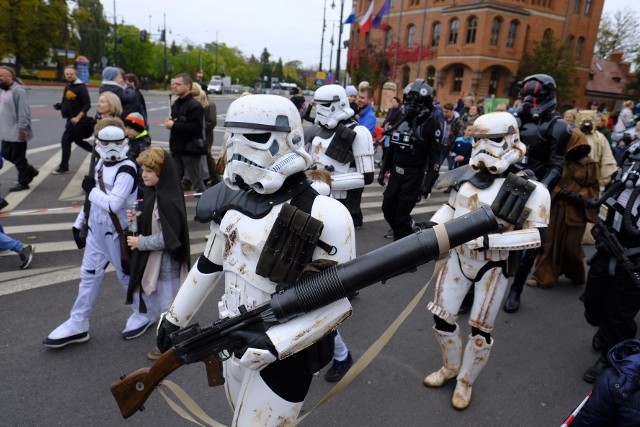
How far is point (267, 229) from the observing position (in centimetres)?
192

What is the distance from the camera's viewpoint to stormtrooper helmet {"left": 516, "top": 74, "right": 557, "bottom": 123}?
433cm

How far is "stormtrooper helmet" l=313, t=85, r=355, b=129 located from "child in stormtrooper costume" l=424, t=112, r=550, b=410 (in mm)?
1751

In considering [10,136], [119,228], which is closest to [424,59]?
[10,136]

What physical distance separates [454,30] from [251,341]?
41.6 metres

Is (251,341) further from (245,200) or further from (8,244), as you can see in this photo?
(8,244)

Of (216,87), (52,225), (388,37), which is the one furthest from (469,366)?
A: (216,87)

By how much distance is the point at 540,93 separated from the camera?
14.2ft

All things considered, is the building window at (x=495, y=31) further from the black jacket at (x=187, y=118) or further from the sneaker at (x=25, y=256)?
the sneaker at (x=25, y=256)

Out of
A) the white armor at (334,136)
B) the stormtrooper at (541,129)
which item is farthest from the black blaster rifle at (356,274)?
the stormtrooper at (541,129)

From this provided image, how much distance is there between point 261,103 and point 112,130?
1.99m

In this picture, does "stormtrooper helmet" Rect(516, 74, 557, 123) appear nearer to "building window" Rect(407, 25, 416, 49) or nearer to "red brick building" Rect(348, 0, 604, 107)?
"red brick building" Rect(348, 0, 604, 107)

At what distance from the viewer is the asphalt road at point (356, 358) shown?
2973 millimetres

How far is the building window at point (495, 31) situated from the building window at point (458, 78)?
3177 millimetres

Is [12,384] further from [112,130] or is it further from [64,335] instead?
[112,130]
